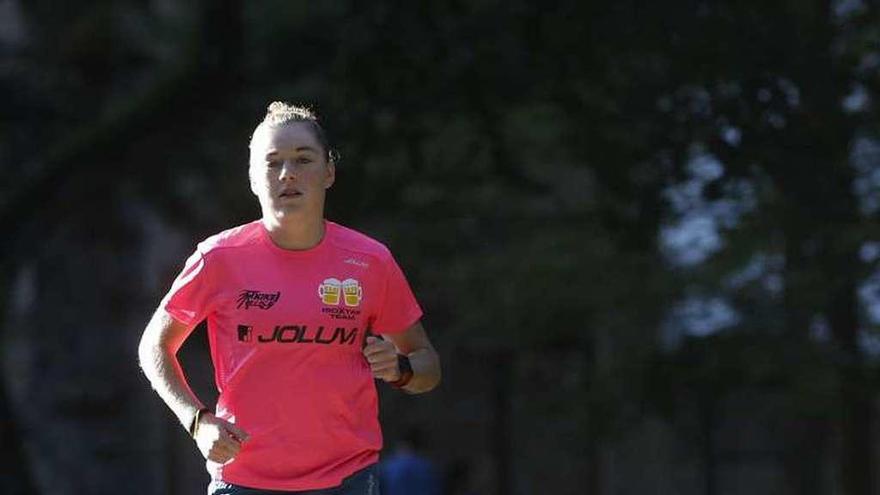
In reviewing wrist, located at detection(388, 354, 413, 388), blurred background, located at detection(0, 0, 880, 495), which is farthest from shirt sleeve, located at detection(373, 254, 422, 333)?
blurred background, located at detection(0, 0, 880, 495)

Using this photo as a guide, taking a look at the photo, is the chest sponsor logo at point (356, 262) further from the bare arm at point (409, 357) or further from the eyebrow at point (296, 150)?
the eyebrow at point (296, 150)

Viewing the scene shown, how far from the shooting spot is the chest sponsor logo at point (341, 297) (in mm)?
5441

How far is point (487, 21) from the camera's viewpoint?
43.8 ft

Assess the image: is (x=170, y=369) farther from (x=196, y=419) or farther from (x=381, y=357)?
(x=381, y=357)

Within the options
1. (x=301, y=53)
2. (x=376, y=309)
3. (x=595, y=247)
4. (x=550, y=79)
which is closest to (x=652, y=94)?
(x=550, y=79)

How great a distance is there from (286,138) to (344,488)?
39.7 inches

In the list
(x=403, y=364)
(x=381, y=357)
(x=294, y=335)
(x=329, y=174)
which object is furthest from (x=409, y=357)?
(x=329, y=174)

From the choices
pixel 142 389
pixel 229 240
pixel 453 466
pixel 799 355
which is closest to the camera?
pixel 229 240

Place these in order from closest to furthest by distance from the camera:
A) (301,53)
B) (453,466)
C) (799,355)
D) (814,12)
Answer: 1. (814,12)
2. (301,53)
3. (799,355)
4. (453,466)

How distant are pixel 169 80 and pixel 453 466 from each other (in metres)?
5.00

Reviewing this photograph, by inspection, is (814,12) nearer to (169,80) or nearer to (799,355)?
(799,355)

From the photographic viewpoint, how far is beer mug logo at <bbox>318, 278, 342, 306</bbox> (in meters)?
5.45

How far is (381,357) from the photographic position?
5.39 metres

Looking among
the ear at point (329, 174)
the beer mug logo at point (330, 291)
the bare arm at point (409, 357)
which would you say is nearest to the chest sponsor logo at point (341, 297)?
the beer mug logo at point (330, 291)
